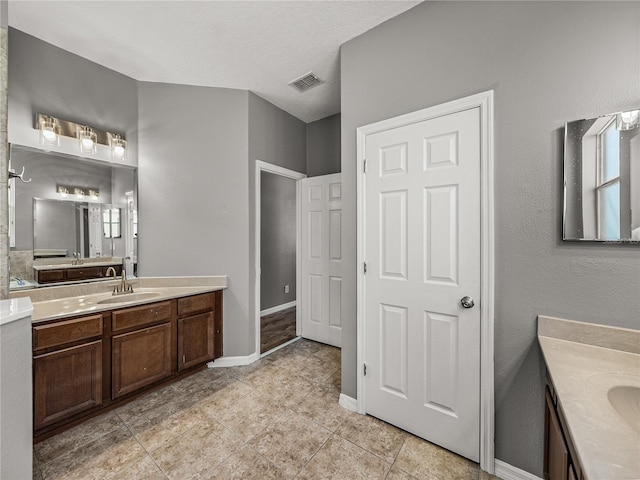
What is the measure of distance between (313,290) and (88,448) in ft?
7.61

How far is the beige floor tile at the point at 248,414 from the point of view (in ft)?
6.05

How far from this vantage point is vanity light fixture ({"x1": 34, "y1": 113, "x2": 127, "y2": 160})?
2084mm

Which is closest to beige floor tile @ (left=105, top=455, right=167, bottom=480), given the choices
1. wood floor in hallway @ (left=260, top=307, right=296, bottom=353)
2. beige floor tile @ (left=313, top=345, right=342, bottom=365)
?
wood floor in hallway @ (left=260, top=307, right=296, bottom=353)

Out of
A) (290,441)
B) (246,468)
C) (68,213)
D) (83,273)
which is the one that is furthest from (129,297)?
(290,441)

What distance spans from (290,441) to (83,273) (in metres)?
2.26

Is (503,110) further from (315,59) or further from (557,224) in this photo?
(315,59)

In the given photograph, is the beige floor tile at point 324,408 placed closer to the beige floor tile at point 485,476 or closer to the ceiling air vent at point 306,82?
the beige floor tile at point 485,476

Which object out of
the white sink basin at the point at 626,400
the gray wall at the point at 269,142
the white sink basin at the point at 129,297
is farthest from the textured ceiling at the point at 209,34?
the white sink basin at the point at 626,400

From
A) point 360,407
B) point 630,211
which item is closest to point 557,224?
point 630,211

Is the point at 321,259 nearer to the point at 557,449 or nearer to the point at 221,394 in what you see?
the point at 221,394

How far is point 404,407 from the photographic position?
179cm

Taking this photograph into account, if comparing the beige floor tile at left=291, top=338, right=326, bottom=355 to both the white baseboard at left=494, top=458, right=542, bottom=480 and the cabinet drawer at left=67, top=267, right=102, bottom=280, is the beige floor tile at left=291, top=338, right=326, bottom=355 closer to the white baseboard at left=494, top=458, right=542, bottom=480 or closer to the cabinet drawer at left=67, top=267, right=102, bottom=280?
the white baseboard at left=494, top=458, right=542, bottom=480

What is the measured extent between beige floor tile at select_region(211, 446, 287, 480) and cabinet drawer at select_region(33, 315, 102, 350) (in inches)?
51.2

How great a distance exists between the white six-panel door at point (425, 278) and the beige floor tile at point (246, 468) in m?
0.79
